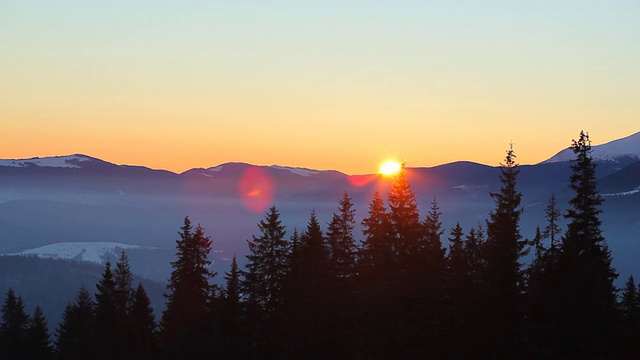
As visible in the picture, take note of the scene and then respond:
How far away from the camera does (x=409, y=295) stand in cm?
3638

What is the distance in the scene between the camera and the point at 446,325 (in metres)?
38.1

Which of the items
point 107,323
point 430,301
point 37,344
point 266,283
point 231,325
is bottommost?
point 37,344

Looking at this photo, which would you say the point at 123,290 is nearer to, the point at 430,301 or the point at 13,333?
the point at 13,333

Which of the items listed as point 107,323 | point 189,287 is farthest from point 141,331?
point 189,287

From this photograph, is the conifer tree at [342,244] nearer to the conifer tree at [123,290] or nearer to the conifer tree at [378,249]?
the conifer tree at [378,249]

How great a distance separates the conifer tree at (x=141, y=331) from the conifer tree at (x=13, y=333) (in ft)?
65.7

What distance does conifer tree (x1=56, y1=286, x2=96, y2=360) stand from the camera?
64500 mm

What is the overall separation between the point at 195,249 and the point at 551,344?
90.9ft

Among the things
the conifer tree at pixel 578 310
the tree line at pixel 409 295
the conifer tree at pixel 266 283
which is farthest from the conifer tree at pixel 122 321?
the conifer tree at pixel 578 310

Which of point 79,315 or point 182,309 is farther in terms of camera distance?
point 79,315

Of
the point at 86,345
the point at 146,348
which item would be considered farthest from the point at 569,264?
the point at 86,345

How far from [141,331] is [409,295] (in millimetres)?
32166

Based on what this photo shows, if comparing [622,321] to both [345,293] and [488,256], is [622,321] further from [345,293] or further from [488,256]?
[345,293]

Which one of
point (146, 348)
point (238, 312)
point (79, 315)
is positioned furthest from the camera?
point (79, 315)
